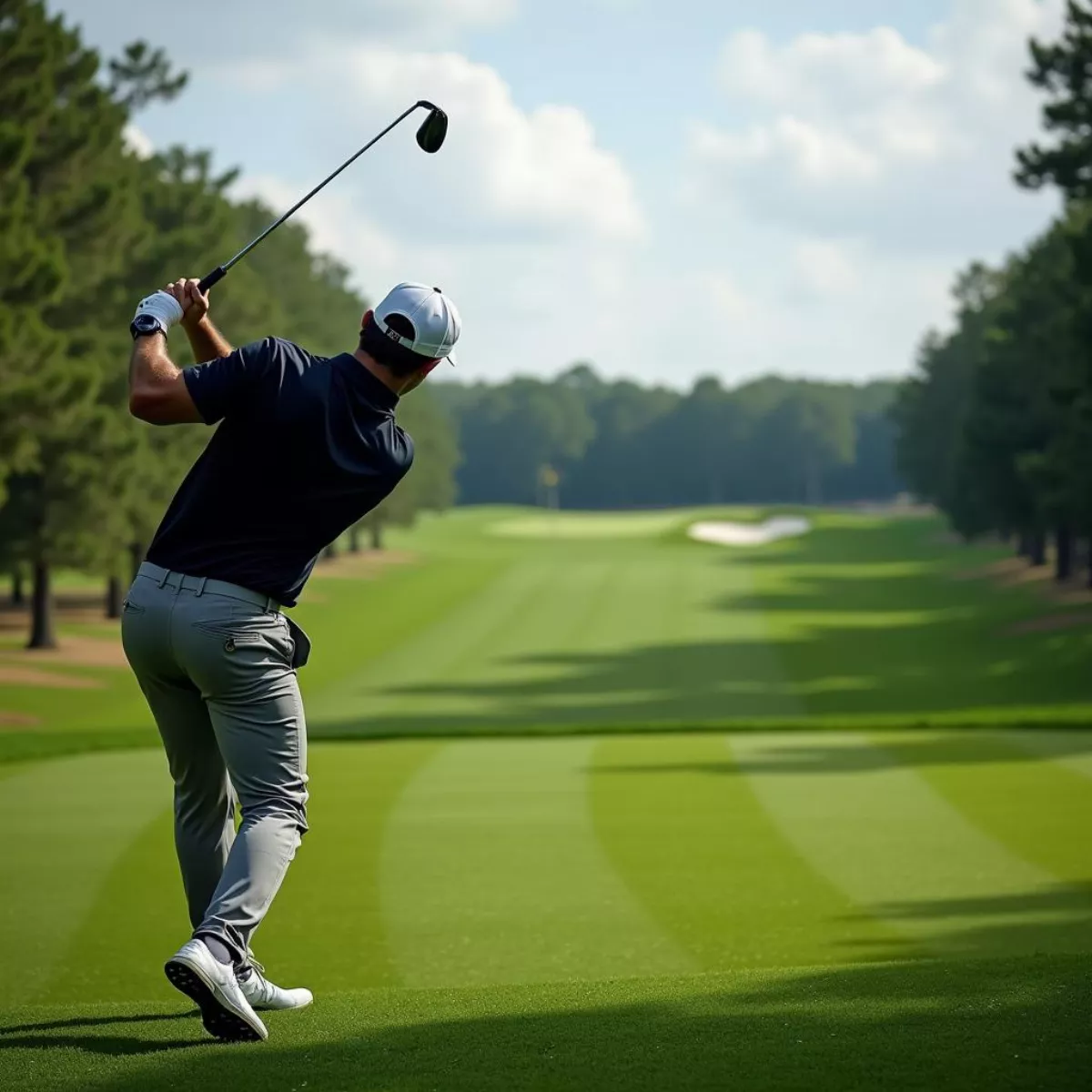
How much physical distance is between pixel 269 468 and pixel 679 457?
563 feet

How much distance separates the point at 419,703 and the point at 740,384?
162 m

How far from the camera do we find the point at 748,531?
9569 cm

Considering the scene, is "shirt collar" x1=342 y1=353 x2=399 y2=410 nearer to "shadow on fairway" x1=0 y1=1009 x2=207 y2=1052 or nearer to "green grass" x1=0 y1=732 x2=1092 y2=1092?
"green grass" x1=0 y1=732 x2=1092 y2=1092

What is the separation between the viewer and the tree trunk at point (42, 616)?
133 ft

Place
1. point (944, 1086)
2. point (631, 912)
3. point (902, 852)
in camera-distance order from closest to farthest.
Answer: point (944, 1086) → point (631, 912) → point (902, 852)

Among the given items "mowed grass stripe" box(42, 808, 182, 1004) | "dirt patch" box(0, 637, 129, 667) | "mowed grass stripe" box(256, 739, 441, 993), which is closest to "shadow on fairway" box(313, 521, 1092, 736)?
"mowed grass stripe" box(256, 739, 441, 993)

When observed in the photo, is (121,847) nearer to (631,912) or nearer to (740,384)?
(631,912)

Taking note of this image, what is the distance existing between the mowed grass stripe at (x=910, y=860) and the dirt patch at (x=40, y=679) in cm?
2424

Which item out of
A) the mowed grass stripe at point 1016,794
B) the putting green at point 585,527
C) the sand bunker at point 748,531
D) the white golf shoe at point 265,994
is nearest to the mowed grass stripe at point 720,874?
the mowed grass stripe at point 1016,794

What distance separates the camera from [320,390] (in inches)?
215

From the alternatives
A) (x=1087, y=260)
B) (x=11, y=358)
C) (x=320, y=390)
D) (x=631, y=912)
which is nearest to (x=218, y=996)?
(x=320, y=390)

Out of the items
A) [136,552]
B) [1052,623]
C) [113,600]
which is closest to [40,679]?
[136,552]

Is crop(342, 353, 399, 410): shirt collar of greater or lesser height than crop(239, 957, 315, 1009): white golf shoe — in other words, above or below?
above

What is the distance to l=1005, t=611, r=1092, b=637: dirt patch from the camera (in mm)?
45750
